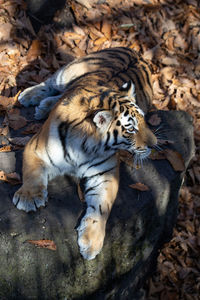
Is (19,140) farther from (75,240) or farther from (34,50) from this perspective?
(34,50)

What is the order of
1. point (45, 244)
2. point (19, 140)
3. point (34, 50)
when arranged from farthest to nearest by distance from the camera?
point (34, 50), point (19, 140), point (45, 244)

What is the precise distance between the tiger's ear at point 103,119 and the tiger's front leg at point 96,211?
483mm

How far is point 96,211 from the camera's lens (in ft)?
8.29

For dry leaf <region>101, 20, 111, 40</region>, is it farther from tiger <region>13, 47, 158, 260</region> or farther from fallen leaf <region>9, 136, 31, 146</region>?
fallen leaf <region>9, 136, 31, 146</region>

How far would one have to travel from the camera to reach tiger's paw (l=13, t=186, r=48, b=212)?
244 centimetres

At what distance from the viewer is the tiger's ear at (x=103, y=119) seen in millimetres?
2370

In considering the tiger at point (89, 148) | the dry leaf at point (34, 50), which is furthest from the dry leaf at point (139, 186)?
the dry leaf at point (34, 50)

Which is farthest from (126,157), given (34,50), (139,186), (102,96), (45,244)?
(34,50)

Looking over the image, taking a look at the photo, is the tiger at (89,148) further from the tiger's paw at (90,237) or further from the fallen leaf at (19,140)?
the fallen leaf at (19,140)

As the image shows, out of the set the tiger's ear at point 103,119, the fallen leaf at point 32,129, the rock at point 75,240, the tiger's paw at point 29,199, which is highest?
the tiger's ear at point 103,119

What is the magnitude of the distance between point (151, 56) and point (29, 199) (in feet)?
11.4

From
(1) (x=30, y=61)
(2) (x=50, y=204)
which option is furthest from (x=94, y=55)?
(2) (x=50, y=204)

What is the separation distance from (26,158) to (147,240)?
1.27 meters

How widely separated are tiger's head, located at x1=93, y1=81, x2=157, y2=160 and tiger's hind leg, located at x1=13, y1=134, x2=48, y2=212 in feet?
1.78
